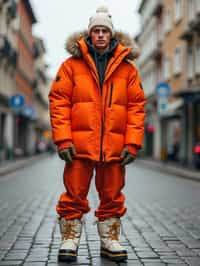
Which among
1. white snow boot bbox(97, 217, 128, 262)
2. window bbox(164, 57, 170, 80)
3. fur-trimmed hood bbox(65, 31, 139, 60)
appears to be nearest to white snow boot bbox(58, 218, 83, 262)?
white snow boot bbox(97, 217, 128, 262)

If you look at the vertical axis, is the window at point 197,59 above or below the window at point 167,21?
below

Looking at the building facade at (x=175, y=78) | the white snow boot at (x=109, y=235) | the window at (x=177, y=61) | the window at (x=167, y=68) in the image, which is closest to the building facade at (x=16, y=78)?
the building facade at (x=175, y=78)

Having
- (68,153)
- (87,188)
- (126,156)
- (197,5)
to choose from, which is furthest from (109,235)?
(197,5)

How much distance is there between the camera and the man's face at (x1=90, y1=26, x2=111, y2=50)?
5551 millimetres

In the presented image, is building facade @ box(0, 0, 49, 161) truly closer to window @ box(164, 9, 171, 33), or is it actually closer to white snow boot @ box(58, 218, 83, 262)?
window @ box(164, 9, 171, 33)

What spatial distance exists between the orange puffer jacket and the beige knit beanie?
0.18m

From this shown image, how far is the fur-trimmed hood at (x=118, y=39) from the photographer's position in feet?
18.3

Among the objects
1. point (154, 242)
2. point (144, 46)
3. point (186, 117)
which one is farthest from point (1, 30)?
point (154, 242)

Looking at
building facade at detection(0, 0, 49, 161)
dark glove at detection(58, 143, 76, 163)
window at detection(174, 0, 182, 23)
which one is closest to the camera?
dark glove at detection(58, 143, 76, 163)

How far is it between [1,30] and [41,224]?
34709 millimetres

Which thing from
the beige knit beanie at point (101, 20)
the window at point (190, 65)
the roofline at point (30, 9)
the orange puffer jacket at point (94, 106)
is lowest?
the orange puffer jacket at point (94, 106)

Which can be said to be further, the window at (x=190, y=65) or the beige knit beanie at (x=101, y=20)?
the window at (x=190, y=65)

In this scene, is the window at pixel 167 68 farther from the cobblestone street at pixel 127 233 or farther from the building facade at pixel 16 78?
the cobblestone street at pixel 127 233

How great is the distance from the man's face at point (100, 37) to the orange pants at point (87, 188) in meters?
1.03
